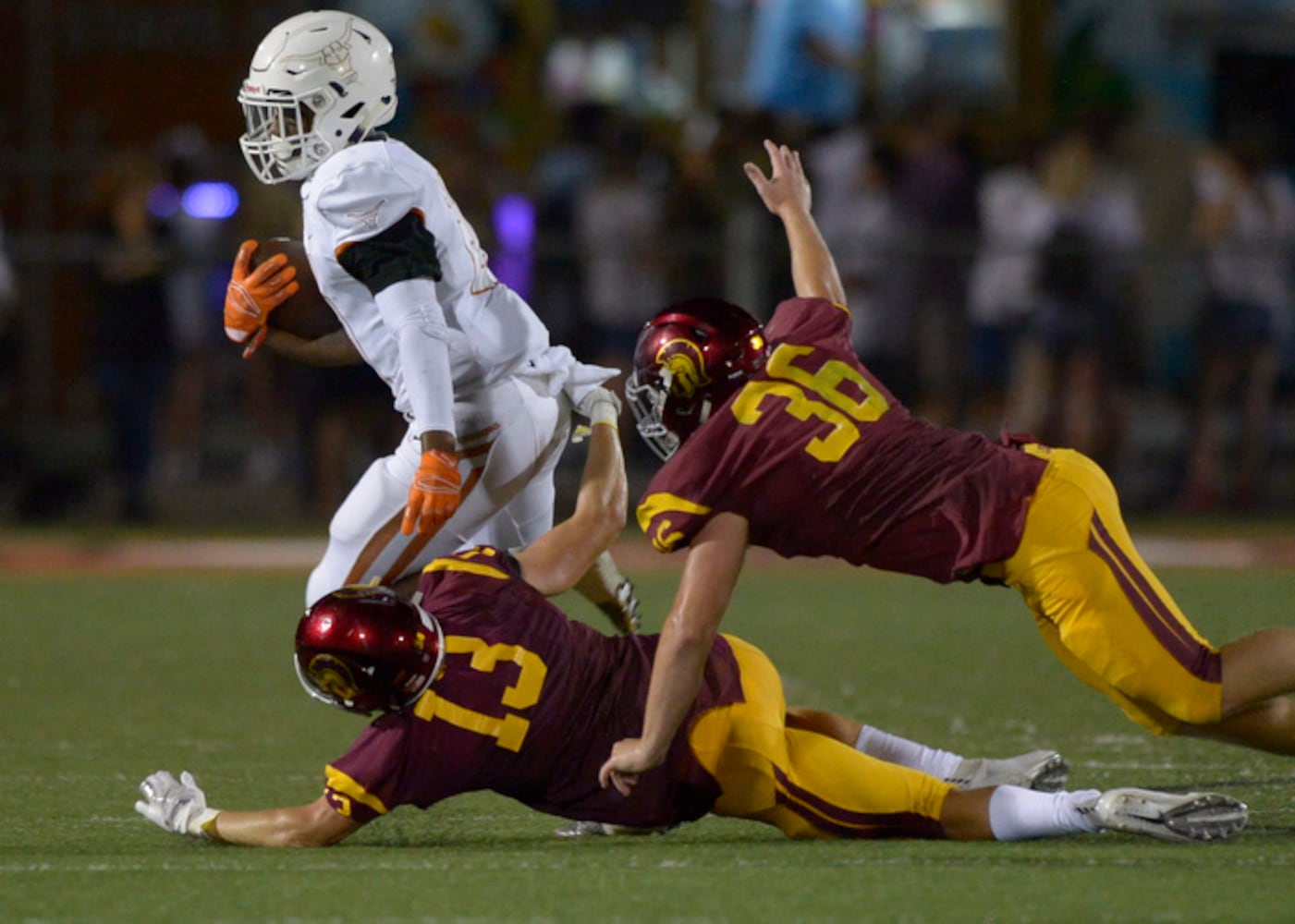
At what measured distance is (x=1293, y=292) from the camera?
1188cm

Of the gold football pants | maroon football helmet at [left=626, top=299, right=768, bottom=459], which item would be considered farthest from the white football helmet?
the gold football pants

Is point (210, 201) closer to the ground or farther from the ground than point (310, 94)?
closer to the ground

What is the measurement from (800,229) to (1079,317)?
23.2ft

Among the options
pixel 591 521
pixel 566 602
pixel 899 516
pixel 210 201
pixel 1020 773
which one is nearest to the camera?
pixel 899 516

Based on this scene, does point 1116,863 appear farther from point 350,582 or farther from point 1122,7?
point 1122,7

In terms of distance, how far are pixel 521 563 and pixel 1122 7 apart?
10.1 metres

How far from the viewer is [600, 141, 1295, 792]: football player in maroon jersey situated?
4.27m

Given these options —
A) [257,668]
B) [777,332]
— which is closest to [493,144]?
[257,668]

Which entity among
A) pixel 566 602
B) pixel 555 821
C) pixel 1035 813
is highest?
pixel 1035 813

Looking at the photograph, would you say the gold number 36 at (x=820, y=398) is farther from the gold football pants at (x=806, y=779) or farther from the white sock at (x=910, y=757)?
the white sock at (x=910, y=757)

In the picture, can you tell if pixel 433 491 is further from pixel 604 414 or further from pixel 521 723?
pixel 521 723

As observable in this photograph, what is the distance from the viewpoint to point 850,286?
11.8m

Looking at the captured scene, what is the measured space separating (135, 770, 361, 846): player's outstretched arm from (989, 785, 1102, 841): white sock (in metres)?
1.29

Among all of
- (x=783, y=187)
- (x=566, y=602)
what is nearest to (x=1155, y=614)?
(x=783, y=187)
